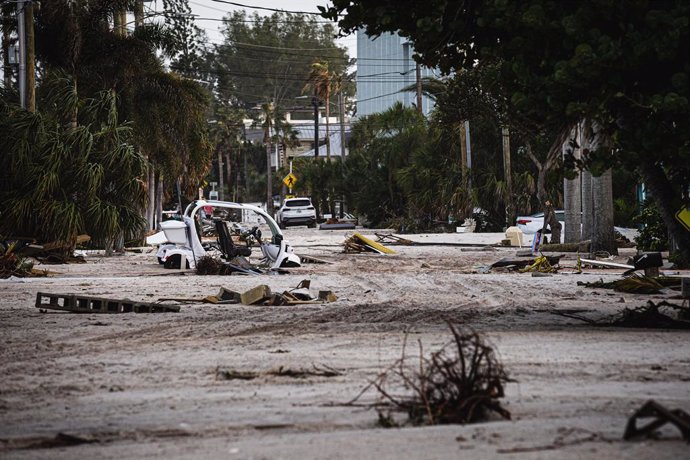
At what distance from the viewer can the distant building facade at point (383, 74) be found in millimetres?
90438

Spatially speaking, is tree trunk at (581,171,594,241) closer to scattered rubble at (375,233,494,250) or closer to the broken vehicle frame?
scattered rubble at (375,233,494,250)

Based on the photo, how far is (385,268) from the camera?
85.4ft

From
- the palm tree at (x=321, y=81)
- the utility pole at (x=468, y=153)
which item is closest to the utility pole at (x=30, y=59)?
the utility pole at (x=468, y=153)

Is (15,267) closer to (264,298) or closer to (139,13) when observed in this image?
(264,298)

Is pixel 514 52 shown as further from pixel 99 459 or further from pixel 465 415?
pixel 99 459

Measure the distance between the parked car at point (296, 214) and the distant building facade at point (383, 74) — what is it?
2225cm

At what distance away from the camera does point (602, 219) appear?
2980cm

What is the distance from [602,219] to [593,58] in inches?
757

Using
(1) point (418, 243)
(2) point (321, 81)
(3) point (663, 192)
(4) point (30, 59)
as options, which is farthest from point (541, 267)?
(2) point (321, 81)

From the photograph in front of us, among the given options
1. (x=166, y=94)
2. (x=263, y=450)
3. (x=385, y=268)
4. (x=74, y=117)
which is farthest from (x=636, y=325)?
(x=166, y=94)

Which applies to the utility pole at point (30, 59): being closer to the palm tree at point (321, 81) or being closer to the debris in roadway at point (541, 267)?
the debris in roadway at point (541, 267)

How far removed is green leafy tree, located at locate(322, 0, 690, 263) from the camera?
36.8 ft

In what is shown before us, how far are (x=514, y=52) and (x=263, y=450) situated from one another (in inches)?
279

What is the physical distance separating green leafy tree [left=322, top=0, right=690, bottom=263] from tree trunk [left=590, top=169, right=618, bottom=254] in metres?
16.3
